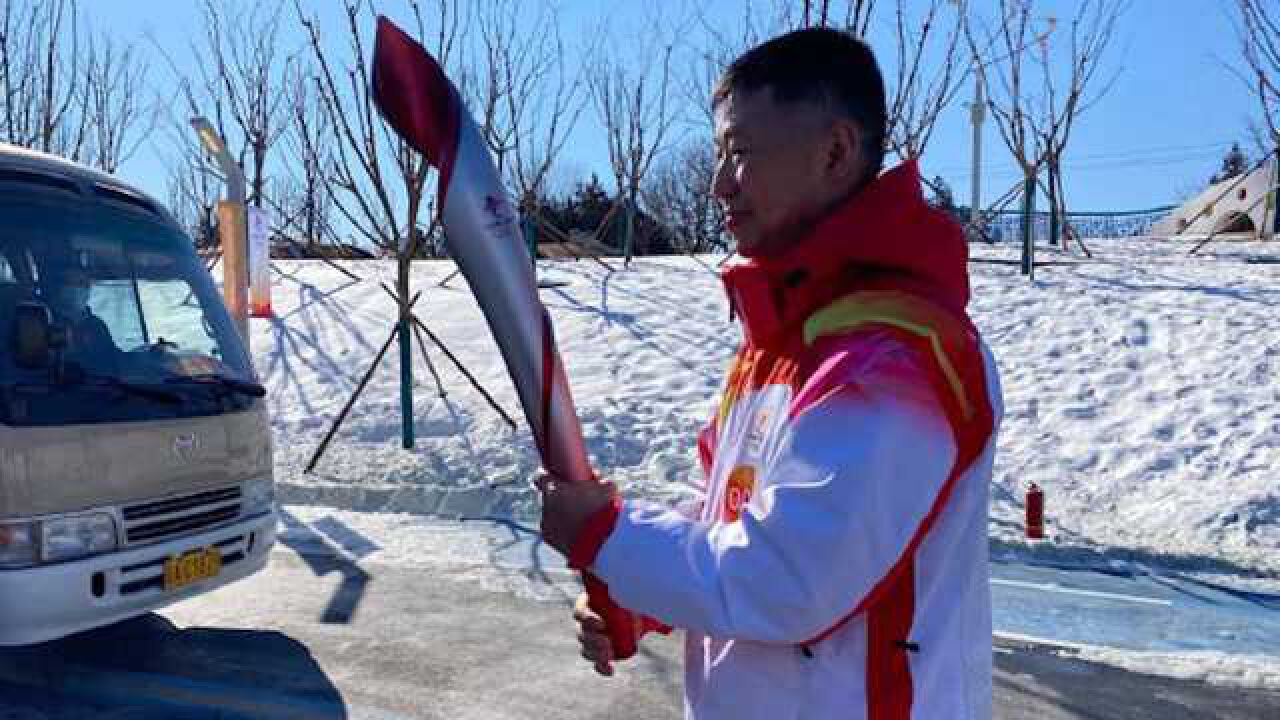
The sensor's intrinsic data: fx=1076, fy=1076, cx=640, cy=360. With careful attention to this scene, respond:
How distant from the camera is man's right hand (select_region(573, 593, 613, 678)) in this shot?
5.51 feet

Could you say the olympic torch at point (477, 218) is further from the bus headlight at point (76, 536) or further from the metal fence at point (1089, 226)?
the metal fence at point (1089, 226)

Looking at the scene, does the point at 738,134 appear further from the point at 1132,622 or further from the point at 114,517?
the point at 1132,622

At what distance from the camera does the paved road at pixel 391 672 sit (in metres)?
4.49

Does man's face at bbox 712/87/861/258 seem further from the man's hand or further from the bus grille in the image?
the bus grille

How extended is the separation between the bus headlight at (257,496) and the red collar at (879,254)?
14.3ft

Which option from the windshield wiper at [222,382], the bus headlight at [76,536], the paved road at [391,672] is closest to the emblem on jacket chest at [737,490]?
the paved road at [391,672]

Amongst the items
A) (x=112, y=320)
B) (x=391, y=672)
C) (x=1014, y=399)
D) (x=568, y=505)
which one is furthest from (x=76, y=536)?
(x=1014, y=399)

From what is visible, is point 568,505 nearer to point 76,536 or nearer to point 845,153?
point 845,153

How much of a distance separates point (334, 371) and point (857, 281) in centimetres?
1186

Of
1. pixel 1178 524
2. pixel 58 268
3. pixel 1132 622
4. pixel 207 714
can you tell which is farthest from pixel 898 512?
pixel 1178 524

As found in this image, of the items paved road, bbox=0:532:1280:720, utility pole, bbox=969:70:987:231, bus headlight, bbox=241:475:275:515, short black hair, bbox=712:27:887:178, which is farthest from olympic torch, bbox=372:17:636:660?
utility pole, bbox=969:70:987:231

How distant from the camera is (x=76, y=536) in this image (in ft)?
14.2

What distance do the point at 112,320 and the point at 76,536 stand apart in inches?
45.6

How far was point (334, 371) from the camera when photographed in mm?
12695
